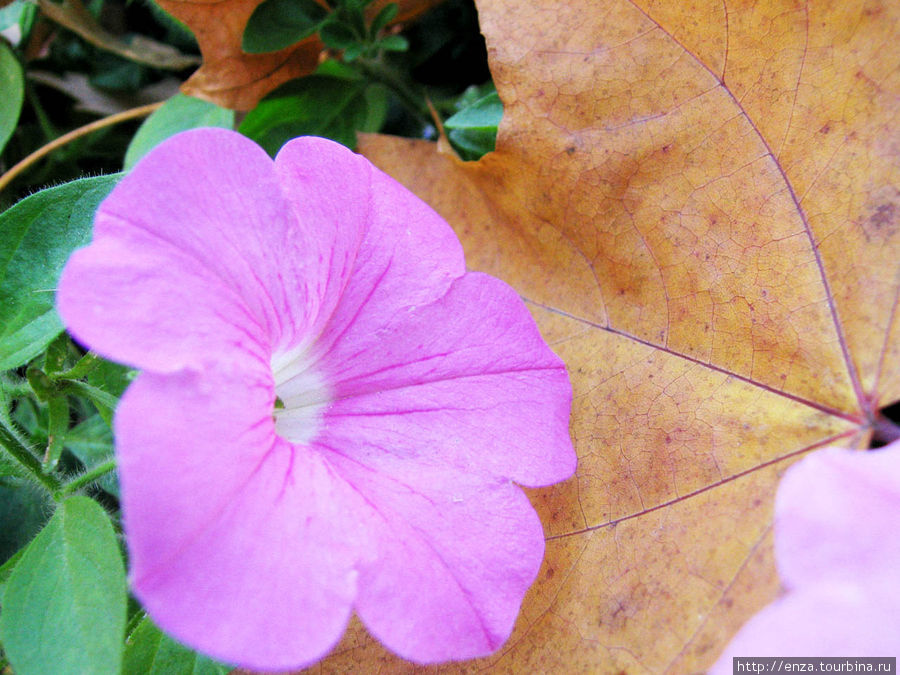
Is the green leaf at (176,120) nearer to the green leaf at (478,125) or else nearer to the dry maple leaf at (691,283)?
the green leaf at (478,125)

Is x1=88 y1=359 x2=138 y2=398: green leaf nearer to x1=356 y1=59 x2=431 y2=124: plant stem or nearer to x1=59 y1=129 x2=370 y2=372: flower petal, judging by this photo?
x1=59 y1=129 x2=370 y2=372: flower petal

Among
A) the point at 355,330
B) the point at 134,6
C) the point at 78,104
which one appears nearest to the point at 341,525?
the point at 355,330

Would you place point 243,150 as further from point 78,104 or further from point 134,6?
point 134,6

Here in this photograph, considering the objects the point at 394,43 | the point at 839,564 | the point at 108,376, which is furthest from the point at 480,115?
the point at 839,564

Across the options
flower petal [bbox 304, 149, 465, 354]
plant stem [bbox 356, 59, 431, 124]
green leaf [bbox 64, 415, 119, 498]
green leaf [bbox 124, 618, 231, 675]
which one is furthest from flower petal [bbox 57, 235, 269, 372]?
plant stem [bbox 356, 59, 431, 124]

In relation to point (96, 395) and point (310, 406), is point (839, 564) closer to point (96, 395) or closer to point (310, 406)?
point (310, 406)

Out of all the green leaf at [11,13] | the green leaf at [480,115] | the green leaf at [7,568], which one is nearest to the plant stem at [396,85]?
the green leaf at [480,115]
